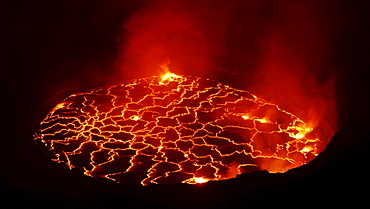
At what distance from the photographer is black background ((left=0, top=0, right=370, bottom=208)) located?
226 cm

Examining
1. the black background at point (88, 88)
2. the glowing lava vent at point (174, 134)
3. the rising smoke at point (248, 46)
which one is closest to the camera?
the black background at point (88, 88)

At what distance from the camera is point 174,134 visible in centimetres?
382

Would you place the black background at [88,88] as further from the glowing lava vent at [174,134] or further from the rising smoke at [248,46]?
the glowing lava vent at [174,134]

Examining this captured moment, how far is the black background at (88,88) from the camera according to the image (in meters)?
2.26

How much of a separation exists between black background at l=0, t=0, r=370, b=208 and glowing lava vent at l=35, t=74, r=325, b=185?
1.14 ft

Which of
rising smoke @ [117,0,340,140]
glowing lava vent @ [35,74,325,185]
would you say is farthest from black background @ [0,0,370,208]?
glowing lava vent @ [35,74,325,185]

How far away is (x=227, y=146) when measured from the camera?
3.67m

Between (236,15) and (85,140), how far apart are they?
8.84 ft

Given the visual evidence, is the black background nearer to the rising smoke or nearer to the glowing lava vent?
the rising smoke

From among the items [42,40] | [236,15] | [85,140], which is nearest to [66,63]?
[42,40]

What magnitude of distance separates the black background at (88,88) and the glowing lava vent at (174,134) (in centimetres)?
35

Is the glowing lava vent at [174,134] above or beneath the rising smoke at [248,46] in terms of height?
beneath

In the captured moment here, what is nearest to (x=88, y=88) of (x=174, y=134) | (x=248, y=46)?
(x=174, y=134)

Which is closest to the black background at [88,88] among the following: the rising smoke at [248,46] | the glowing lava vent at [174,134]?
the rising smoke at [248,46]
